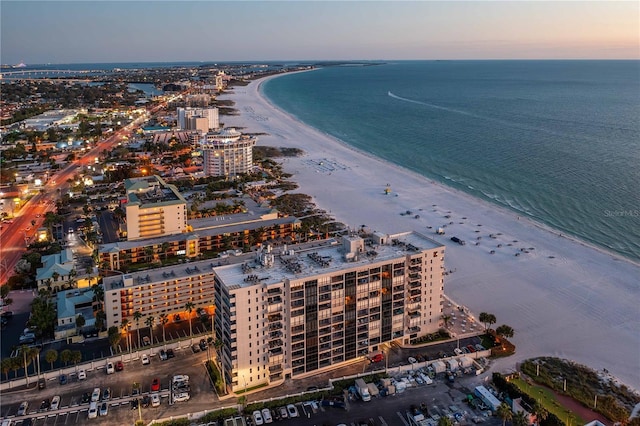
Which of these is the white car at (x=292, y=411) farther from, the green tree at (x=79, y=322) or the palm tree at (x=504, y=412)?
the green tree at (x=79, y=322)

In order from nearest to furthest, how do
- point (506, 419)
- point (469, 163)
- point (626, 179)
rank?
point (506, 419) < point (626, 179) < point (469, 163)

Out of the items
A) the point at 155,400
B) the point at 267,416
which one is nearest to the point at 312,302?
the point at 267,416

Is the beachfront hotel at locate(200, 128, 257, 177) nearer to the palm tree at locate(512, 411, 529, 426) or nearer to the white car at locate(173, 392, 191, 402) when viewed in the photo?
the white car at locate(173, 392, 191, 402)

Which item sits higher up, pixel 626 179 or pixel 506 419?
pixel 626 179

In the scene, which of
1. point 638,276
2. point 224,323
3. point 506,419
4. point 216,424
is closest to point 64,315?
point 224,323

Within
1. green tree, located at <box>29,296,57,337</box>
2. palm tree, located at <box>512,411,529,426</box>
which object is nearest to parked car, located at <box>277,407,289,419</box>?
palm tree, located at <box>512,411,529,426</box>

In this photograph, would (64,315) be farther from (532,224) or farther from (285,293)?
(532,224)

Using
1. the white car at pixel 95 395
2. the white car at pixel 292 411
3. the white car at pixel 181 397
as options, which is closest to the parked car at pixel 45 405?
the white car at pixel 95 395
